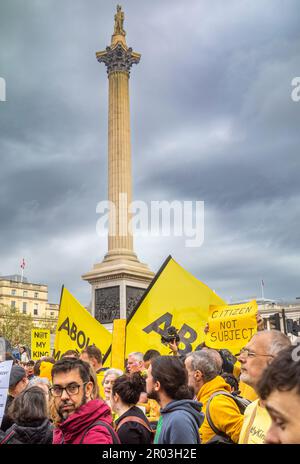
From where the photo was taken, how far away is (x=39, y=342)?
1434 cm

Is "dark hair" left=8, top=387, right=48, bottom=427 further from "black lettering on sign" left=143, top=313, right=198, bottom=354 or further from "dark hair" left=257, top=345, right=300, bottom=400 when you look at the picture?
"black lettering on sign" left=143, top=313, right=198, bottom=354

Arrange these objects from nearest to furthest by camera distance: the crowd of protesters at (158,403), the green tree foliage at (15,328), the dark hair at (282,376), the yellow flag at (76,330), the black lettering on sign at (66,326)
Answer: the dark hair at (282,376)
the crowd of protesters at (158,403)
the yellow flag at (76,330)
the black lettering on sign at (66,326)
the green tree foliage at (15,328)

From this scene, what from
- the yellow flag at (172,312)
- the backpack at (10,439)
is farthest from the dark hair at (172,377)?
the yellow flag at (172,312)

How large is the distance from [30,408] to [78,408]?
0.61 m

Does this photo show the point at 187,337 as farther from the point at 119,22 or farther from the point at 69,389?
the point at 119,22

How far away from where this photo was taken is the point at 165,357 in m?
4.29

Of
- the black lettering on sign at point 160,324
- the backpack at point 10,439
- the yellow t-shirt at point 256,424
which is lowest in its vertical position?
the backpack at point 10,439

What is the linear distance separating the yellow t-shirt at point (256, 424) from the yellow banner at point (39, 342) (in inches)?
445

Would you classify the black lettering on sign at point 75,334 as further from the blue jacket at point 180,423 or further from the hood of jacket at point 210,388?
the blue jacket at point 180,423

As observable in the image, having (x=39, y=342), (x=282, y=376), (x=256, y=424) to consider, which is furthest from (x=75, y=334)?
(x=282, y=376)

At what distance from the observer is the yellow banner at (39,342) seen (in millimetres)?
14211

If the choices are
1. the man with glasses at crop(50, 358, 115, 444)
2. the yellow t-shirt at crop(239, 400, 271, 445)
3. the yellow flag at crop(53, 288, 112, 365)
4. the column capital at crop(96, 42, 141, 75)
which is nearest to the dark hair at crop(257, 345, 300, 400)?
the yellow t-shirt at crop(239, 400, 271, 445)
